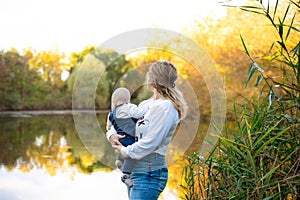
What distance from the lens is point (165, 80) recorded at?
8.39 ft

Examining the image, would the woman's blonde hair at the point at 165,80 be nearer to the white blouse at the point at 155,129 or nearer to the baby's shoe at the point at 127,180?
the white blouse at the point at 155,129

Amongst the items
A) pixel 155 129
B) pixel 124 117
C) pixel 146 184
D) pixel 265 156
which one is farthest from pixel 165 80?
pixel 265 156

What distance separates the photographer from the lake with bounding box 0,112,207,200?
4125 millimetres

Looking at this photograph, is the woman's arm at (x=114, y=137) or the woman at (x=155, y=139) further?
the woman's arm at (x=114, y=137)

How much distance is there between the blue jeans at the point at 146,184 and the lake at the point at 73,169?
1100mm

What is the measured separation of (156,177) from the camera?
260 cm

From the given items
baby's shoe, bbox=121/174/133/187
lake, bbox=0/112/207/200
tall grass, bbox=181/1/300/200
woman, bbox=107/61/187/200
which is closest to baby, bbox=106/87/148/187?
baby's shoe, bbox=121/174/133/187

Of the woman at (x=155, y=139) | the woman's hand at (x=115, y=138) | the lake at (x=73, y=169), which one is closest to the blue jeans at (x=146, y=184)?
the woman at (x=155, y=139)

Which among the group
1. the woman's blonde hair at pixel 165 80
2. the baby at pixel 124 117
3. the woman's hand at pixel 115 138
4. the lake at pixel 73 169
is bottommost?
the lake at pixel 73 169

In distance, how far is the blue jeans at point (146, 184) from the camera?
2580mm

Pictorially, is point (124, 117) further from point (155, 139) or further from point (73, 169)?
point (73, 169)

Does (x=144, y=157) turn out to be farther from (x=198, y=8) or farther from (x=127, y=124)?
(x=198, y=8)

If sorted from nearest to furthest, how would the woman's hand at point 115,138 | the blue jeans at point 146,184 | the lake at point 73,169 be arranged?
the blue jeans at point 146,184
the woman's hand at point 115,138
the lake at point 73,169

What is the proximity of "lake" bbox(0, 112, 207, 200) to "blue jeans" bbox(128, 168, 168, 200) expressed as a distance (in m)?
1.10
